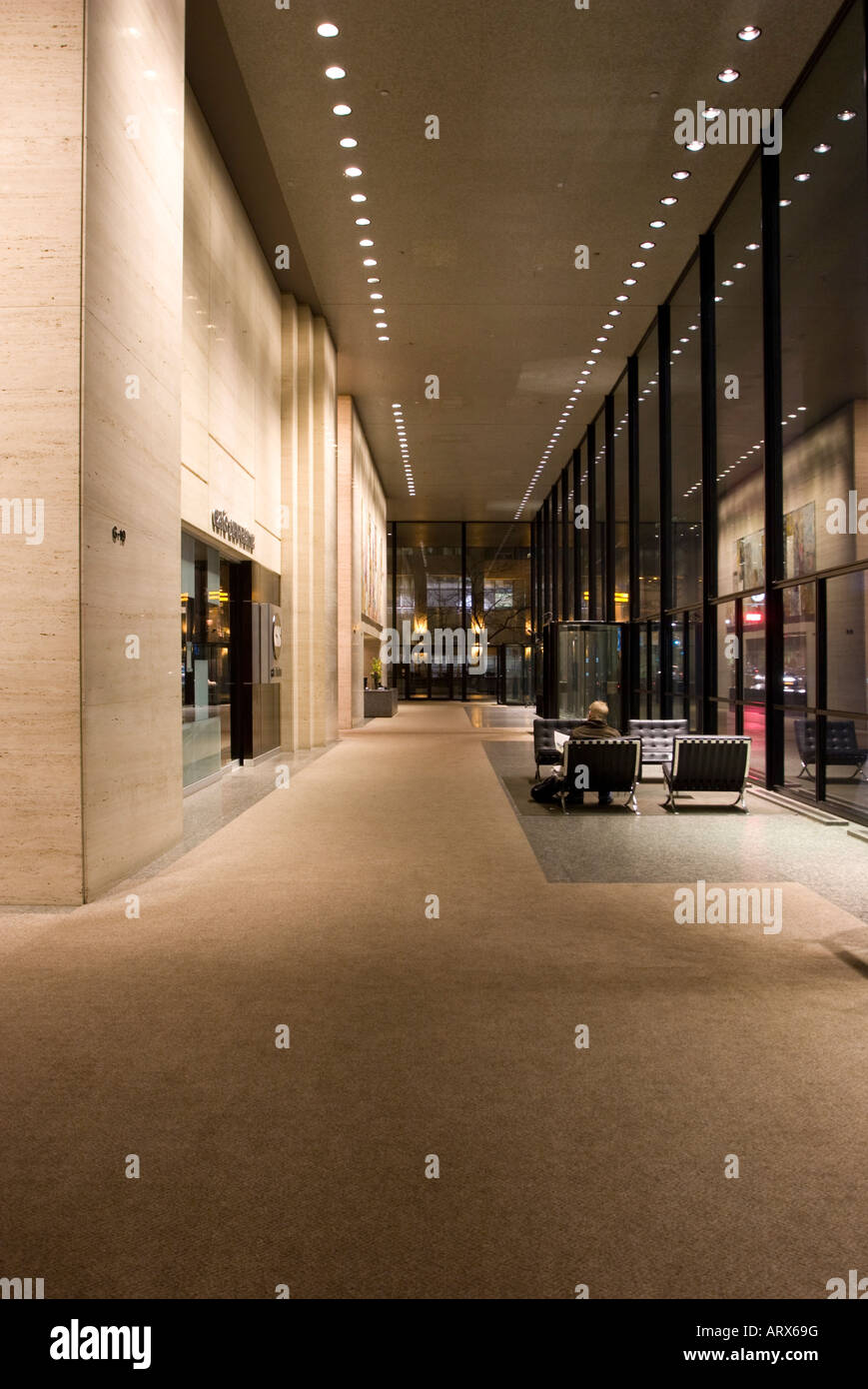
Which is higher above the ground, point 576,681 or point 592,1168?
point 576,681

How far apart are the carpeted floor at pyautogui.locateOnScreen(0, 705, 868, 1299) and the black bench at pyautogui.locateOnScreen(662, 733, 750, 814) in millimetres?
3967

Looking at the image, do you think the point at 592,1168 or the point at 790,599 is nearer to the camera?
the point at 592,1168

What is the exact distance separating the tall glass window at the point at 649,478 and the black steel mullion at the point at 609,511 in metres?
1.03

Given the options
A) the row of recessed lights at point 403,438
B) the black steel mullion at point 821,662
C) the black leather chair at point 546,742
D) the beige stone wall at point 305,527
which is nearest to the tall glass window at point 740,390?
the black steel mullion at point 821,662

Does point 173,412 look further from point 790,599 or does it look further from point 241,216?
point 790,599

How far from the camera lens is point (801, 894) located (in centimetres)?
674

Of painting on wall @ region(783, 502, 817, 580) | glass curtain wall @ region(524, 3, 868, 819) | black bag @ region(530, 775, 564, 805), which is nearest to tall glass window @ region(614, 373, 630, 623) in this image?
glass curtain wall @ region(524, 3, 868, 819)

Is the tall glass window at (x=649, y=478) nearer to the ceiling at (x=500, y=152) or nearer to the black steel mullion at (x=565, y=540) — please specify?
the ceiling at (x=500, y=152)

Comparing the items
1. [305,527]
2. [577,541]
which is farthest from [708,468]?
[577,541]

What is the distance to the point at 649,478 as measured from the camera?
21.2 metres

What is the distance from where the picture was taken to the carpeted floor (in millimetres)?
2588

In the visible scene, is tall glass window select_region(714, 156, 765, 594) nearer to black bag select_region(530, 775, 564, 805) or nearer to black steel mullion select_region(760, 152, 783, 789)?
black steel mullion select_region(760, 152, 783, 789)
